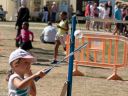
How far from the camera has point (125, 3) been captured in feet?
109

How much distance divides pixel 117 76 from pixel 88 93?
2180 millimetres

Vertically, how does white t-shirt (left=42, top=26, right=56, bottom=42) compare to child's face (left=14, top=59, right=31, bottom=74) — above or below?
below

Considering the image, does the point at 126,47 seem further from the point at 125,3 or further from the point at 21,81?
the point at 125,3

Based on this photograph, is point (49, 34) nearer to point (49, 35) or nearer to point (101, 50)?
point (49, 35)

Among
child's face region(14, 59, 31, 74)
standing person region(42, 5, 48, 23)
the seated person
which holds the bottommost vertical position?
standing person region(42, 5, 48, 23)

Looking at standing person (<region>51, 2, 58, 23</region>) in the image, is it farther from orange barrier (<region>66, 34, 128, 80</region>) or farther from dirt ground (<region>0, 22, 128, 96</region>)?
orange barrier (<region>66, 34, 128, 80</region>)

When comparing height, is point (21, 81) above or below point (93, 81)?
above

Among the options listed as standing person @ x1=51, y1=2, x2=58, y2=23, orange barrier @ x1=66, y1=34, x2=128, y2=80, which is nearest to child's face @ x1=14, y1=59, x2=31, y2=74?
orange barrier @ x1=66, y1=34, x2=128, y2=80

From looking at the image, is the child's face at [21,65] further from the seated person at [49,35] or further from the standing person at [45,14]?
the standing person at [45,14]

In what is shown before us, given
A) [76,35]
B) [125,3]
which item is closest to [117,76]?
[76,35]

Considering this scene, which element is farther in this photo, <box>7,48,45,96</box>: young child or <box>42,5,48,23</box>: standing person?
<box>42,5,48,23</box>: standing person

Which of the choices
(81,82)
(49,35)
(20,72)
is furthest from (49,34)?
(20,72)

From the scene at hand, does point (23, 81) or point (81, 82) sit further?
point (81, 82)

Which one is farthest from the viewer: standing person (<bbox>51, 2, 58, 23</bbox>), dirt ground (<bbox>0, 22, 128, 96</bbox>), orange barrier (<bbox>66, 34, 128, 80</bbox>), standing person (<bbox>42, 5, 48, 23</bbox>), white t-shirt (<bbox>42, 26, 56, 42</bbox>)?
standing person (<bbox>42, 5, 48, 23</bbox>)
